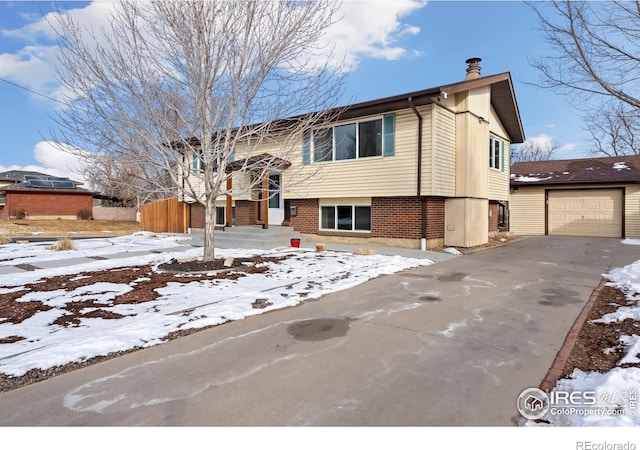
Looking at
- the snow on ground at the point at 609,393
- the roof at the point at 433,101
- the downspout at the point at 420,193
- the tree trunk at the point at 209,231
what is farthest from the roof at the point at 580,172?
the tree trunk at the point at 209,231

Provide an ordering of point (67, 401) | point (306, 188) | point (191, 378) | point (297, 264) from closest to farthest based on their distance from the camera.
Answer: point (67, 401) < point (191, 378) < point (297, 264) < point (306, 188)

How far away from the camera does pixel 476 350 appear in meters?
3.88

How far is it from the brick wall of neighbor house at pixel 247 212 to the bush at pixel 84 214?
23.5 meters

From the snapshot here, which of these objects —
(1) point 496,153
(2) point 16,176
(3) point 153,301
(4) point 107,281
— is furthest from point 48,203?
(1) point 496,153

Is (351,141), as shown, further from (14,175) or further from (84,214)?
(14,175)

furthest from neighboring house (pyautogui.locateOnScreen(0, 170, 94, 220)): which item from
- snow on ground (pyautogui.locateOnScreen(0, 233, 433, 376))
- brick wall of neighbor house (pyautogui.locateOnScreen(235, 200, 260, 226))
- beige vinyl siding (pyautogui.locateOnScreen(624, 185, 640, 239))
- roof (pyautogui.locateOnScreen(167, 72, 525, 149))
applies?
beige vinyl siding (pyautogui.locateOnScreen(624, 185, 640, 239))

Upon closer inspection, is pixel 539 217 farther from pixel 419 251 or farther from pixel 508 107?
pixel 419 251

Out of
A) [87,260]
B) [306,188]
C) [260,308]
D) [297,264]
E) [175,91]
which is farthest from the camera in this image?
[306,188]

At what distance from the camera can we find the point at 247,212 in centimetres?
1608

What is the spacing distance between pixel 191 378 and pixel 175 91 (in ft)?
24.0

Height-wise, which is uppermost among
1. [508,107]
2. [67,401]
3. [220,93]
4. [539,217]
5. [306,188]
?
[508,107]

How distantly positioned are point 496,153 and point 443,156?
19.6 feet

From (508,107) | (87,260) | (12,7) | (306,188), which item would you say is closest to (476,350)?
(87,260)

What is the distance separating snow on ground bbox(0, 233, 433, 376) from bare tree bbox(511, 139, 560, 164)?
4078 cm
